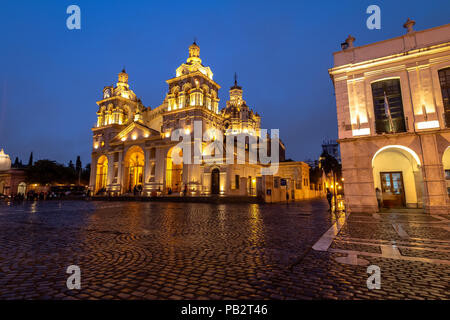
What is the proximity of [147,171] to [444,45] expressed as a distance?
37.3 m

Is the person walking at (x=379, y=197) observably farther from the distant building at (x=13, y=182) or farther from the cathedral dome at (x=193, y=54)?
the distant building at (x=13, y=182)

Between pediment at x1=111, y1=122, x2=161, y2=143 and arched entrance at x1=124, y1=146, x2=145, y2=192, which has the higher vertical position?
pediment at x1=111, y1=122, x2=161, y2=143

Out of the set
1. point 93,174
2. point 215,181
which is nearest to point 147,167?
point 215,181

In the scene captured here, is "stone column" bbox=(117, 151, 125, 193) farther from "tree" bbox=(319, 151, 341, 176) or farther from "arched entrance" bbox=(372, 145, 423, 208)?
"arched entrance" bbox=(372, 145, 423, 208)

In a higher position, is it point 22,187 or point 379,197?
point 22,187

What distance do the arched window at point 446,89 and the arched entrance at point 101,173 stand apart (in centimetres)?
5027

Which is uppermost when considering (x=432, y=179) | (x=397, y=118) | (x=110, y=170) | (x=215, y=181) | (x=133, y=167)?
(x=133, y=167)

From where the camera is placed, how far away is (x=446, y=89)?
12.9 m

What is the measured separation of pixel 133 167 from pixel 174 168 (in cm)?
1013

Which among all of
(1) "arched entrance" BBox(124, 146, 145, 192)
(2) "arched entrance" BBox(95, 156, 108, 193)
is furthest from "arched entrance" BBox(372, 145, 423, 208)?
(2) "arched entrance" BBox(95, 156, 108, 193)

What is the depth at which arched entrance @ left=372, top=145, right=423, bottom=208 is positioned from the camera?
14585 millimetres

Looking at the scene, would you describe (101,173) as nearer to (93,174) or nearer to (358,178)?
(93,174)
